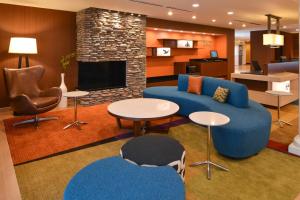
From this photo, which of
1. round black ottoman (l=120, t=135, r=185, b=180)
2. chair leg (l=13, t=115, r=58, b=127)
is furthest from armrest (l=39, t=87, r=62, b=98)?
round black ottoman (l=120, t=135, r=185, b=180)

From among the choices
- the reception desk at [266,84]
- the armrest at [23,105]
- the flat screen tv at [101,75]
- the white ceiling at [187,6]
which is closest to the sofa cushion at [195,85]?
the reception desk at [266,84]

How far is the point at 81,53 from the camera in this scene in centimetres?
625

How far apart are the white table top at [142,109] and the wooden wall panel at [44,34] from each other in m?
3.29

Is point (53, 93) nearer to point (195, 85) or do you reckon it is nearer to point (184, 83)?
point (184, 83)

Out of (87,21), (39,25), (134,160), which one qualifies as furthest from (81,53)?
(134,160)

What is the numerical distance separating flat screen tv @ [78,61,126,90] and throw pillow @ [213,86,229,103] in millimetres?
3464

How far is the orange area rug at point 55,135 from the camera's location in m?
3.26

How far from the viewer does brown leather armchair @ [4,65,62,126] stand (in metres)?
4.10

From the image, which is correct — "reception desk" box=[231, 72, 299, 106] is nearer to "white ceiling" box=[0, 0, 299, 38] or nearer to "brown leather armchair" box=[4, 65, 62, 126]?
"white ceiling" box=[0, 0, 299, 38]

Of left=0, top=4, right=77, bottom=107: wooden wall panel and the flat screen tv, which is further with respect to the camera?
the flat screen tv

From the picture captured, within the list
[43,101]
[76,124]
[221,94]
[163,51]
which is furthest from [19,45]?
[163,51]

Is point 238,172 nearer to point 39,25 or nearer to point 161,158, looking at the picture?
point 161,158

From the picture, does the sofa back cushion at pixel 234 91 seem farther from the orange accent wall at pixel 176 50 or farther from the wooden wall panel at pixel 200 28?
the orange accent wall at pixel 176 50

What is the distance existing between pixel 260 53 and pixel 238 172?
1121 cm
